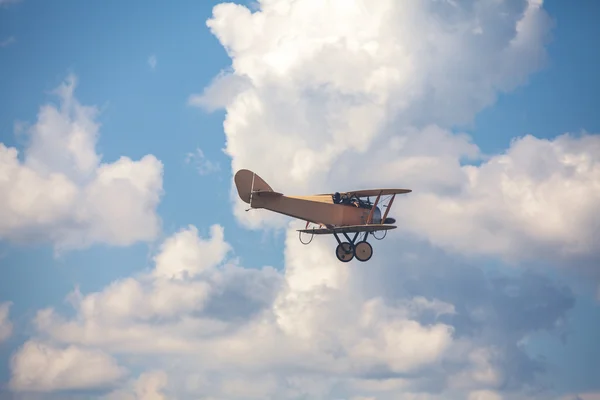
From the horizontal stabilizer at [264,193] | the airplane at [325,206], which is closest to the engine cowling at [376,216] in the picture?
the airplane at [325,206]

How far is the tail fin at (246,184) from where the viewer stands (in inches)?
3327

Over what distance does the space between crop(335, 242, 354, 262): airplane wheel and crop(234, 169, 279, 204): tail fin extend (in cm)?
716

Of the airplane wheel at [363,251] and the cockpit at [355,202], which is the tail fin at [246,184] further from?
the airplane wheel at [363,251]

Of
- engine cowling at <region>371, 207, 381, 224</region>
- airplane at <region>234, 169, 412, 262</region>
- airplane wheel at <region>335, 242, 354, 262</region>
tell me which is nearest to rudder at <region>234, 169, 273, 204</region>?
airplane at <region>234, 169, 412, 262</region>

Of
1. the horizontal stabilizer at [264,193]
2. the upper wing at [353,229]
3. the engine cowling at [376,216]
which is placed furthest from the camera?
the engine cowling at [376,216]

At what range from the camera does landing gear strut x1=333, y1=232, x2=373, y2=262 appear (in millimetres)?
85500

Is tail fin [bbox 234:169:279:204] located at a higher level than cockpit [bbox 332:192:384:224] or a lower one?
higher

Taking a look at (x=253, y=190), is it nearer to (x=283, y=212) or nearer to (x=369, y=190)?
(x=283, y=212)

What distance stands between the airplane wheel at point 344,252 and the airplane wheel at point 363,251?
27.5 inches

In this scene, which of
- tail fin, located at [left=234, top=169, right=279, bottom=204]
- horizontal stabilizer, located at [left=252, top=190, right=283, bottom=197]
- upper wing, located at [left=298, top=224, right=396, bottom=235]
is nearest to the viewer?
upper wing, located at [left=298, top=224, right=396, bottom=235]

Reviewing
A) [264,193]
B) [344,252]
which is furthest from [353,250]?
[264,193]

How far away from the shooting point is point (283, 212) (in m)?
84.8

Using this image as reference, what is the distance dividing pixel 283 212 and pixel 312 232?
2.70 meters

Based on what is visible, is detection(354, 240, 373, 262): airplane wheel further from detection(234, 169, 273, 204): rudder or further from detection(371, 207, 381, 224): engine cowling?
detection(234, 169, 273, 204): rudder
